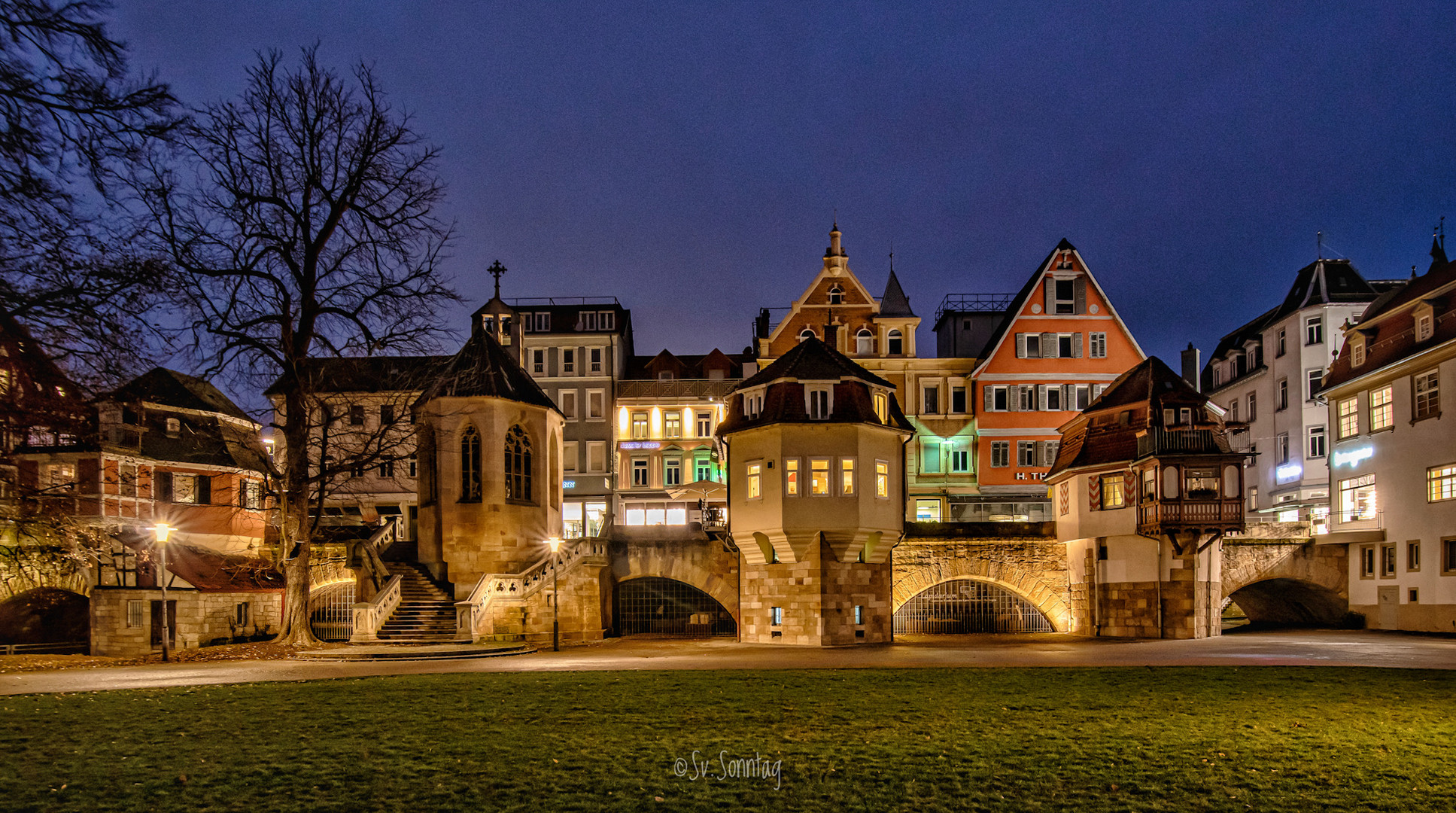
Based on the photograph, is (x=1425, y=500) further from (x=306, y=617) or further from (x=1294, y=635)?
(x=306, y=617)

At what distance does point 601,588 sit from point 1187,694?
78.6ft

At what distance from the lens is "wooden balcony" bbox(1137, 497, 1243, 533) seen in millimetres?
36844

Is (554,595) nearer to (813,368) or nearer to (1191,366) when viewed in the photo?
(813,368)

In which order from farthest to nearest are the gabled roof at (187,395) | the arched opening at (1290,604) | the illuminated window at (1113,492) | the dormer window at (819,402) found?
1. the gabled roof at (187,395)
2. the arched opening at (1290,604)
3. the illuminated window at (1113,492)
4. the dormer window at (819,402)

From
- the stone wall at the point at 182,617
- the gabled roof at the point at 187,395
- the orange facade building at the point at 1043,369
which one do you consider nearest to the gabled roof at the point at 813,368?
the orange facade building at the point at 1043,369

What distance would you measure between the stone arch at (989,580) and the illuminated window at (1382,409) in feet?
43.3

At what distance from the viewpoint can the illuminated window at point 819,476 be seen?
117 ft

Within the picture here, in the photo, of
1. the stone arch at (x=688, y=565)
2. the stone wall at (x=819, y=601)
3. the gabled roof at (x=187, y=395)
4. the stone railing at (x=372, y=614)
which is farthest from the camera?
the gabled roof at (x=187, y=395)

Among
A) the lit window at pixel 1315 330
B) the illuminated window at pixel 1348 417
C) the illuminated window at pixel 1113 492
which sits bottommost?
the illuminated window at pixel 1113 492

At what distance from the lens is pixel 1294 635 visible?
37.4 meters

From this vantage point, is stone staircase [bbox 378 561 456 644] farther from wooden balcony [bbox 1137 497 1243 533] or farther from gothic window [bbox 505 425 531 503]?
wooden balcony [bbox 1137 497 1243 533]

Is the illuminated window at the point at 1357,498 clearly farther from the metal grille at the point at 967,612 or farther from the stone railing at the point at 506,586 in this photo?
the stone railing at the point at 506,586

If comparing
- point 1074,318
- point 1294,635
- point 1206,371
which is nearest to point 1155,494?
point 1294,635

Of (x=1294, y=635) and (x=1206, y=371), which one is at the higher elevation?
(x=1206, y=371)
